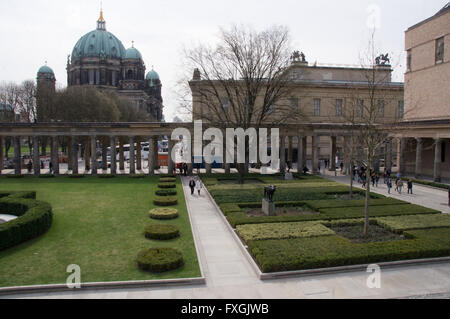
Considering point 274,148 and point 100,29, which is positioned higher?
point 100,29

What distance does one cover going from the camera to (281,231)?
19.1 meters

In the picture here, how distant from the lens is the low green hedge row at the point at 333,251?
14.5 m

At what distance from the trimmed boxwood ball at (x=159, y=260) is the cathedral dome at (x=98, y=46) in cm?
11528

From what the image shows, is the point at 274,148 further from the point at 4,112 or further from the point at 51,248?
the point at 4,112

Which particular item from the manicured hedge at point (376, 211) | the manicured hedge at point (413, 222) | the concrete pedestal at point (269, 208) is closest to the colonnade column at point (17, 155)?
the concrete pedestal at point (269, 208)

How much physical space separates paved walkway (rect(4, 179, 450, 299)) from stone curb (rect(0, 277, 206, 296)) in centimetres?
23

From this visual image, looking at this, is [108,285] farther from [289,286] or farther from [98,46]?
[98,46]

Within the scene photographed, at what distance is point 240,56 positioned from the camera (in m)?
36.4

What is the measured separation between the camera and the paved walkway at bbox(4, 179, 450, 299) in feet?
41.2

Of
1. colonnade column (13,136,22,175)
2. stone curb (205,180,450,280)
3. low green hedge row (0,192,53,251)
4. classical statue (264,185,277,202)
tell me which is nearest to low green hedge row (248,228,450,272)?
stone curb (205,180,450,280)

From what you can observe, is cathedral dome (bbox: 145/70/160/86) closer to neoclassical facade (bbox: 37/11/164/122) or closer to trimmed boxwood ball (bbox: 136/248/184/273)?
neoclassical facade (bbox: 37/11/164/122)

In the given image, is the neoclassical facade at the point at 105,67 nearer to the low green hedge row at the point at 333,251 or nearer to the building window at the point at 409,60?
the building window at the point at 409,60
